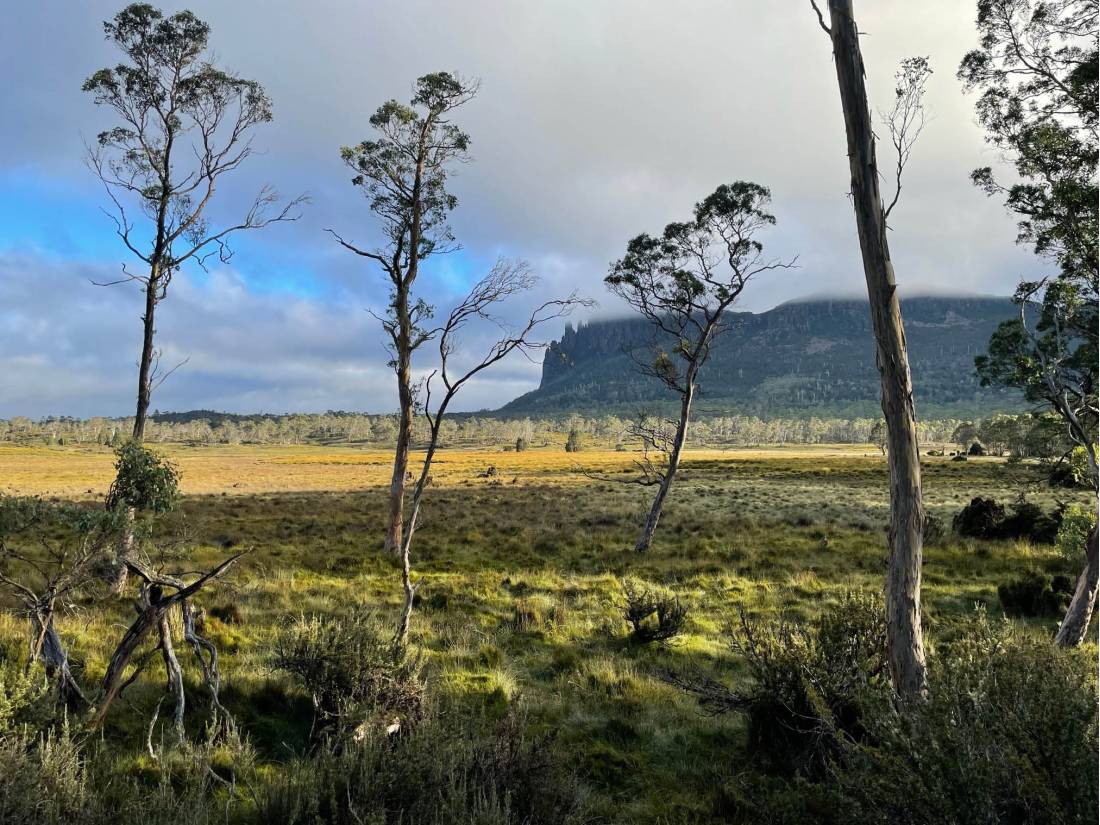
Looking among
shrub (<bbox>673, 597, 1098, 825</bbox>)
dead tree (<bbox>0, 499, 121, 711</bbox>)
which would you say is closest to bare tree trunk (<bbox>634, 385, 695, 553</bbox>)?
shrub (<bbox>673, 597, 1098, 825</bbox>)

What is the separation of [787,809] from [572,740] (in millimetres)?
2362

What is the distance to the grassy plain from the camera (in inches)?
222

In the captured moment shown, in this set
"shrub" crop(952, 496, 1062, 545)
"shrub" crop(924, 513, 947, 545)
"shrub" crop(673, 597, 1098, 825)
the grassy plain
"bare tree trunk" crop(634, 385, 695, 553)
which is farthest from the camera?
"shrub" crop(924, 513, 947, 545)

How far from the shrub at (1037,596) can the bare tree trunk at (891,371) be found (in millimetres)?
7739

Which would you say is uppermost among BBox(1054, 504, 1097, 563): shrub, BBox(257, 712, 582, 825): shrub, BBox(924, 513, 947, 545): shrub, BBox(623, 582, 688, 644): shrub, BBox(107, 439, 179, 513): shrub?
BBox(107, 439, 179, 513): shrub

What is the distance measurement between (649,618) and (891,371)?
19.2 feet

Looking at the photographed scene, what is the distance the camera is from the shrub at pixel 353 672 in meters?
5.34

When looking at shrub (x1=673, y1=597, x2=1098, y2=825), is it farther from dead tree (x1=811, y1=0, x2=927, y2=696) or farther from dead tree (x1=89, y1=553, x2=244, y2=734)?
dead tree (x1=89, y1=553, x2=244, y2=734)

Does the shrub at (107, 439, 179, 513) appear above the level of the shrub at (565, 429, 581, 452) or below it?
above

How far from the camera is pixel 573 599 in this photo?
1148 cm

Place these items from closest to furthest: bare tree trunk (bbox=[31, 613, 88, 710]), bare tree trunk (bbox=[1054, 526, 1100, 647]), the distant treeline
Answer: bare tree trunk (bbox=[31, 613, 88, 710]) < bare tree trunk (bbox=[1054, 526, 1100, 647]) < the distant treeline

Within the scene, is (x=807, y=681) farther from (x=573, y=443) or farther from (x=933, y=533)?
(x=573, y=443)

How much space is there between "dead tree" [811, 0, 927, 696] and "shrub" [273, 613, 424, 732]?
13.7 feet

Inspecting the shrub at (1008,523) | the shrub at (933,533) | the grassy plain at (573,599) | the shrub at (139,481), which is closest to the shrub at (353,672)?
the grassy plain at (573,599)
